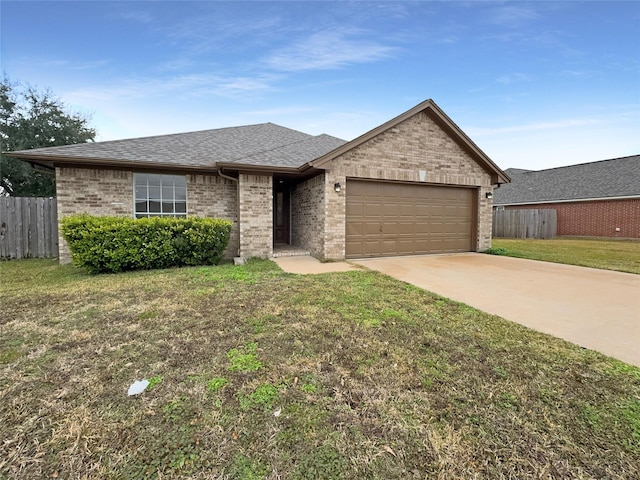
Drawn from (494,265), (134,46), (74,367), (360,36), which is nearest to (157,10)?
(134,46)

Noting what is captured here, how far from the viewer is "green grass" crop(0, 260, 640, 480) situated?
180 centimetres

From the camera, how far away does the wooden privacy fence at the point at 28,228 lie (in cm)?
962

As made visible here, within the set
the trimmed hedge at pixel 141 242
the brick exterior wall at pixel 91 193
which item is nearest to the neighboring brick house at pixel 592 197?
the trimmed hedge at pixel 141 242

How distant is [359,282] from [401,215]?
4.63m

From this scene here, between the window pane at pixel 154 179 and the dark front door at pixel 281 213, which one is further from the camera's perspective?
the dark front door at pixel 281 213

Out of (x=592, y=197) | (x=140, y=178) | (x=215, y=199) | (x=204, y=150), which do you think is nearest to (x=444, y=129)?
(x=215, y=199)

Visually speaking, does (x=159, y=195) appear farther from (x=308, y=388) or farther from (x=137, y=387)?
(x=308, y=388)

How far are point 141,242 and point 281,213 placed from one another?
6025 millimetres

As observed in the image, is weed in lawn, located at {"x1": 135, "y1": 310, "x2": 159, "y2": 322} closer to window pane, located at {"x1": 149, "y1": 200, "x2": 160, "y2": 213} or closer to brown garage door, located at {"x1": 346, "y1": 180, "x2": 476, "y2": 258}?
window pane, located at {"x1": 149, "y1": 200, "x2": 160, "y2": 213}

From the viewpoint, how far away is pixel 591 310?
457 centimetres

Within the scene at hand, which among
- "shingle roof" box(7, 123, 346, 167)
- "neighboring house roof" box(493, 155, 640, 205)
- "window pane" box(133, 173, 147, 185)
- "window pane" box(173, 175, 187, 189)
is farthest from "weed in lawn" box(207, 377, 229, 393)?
"neighboring house roof" box(493, 155, 640, 205)

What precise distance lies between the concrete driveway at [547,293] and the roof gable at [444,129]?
334cm

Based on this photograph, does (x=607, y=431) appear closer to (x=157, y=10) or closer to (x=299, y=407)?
(x=299, y=407)

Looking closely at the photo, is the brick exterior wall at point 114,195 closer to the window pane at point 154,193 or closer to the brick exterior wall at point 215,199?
the brick exterior wall at point 215,199
